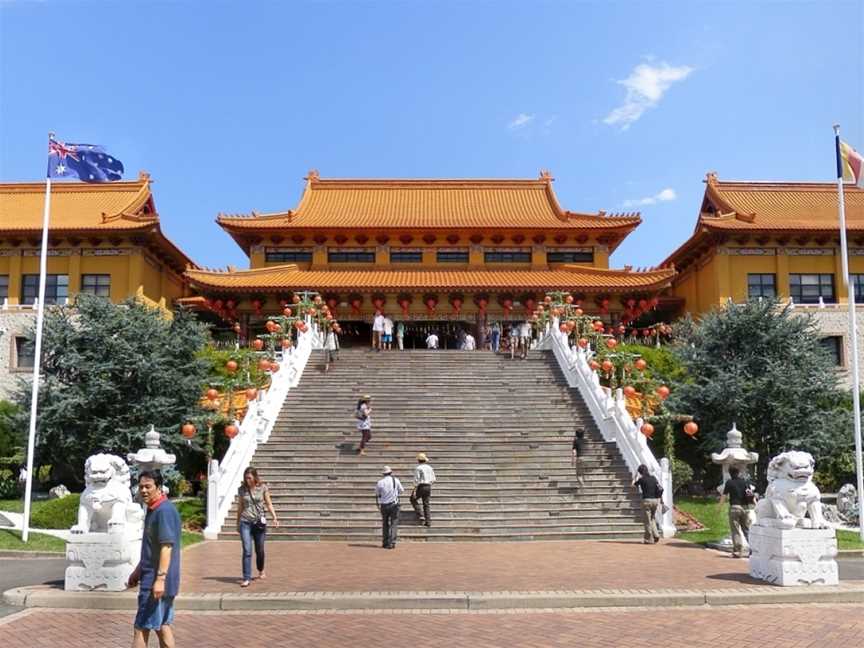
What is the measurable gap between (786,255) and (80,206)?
32.0 metres

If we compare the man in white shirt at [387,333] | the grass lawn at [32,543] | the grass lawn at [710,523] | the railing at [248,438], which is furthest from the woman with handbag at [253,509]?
the man in white shirt at [387,333]

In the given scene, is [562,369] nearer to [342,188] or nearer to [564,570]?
[564,570]

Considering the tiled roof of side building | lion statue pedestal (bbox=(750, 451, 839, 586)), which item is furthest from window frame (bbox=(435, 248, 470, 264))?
lion statue pedestal (bbox=(750, 451, 839, 586))

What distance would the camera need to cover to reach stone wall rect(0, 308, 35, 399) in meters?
28.6

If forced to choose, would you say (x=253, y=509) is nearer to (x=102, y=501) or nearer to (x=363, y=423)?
(x=102, y=501)

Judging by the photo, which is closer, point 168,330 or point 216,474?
point 216,474

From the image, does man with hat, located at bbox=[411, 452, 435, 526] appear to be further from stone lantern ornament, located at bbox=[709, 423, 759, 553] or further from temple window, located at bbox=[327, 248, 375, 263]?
temple window, located at bbox=[327, 248, 375, 263]

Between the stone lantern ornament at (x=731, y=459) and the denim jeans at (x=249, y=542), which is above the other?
the stone lantern ornament at (x=731, y=459)

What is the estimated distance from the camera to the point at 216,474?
14320 mm

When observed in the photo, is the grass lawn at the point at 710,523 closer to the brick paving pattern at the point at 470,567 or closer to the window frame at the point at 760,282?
the brick paving pattern at the point at 470,567

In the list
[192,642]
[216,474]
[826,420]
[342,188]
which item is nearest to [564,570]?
[192,642]

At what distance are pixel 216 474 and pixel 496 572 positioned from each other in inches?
258

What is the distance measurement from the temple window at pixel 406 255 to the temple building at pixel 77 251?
1025 centimetres

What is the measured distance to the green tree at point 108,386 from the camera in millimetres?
18656
